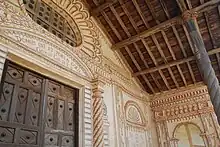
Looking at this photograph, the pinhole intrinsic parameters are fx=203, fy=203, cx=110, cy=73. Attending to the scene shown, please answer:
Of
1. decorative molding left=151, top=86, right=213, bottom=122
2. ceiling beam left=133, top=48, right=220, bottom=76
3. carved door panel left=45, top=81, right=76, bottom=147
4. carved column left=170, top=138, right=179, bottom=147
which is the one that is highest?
ceiling beam left=133, top=48, right=220, bottom=76

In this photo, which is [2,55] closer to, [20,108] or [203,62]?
[20,108]

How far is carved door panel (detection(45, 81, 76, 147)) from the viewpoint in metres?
3.53

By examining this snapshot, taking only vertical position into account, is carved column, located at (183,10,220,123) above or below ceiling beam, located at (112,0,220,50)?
below

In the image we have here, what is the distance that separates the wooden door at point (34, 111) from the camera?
9.63 feet

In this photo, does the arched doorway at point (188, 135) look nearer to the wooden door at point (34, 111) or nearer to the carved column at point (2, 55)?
the wooden door at point (34, 111)

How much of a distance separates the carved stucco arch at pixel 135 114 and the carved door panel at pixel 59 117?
218 cm

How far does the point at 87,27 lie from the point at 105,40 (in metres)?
0.84

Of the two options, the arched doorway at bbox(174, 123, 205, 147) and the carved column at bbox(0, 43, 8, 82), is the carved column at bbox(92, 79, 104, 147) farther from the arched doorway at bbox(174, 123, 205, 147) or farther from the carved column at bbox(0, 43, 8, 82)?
the arched doorway at bbox(174, 123, 205, 147)

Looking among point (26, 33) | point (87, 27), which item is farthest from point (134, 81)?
point (26, 33)

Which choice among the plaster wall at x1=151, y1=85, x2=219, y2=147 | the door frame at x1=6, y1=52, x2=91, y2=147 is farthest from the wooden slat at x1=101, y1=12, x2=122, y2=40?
the plaster wall at x1=151, y1=85, x2=219, y2=147

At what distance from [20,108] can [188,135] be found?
545 centimetres

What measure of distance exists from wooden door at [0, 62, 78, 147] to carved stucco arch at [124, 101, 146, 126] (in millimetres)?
2138

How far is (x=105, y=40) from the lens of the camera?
605cm

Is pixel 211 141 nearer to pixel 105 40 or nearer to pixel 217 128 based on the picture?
pixel 217 128
